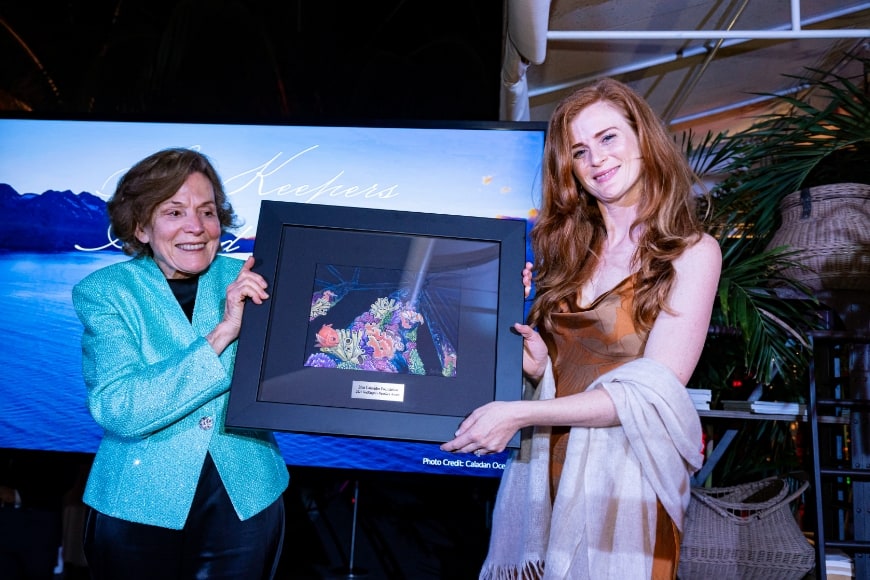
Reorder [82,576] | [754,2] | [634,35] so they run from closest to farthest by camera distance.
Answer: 1. [634,35]
2. [82,576]
3. [754,2]

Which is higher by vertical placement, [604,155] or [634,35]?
[634,35]

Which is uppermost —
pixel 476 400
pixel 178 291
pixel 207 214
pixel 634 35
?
pixel 634 35

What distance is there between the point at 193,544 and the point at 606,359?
893 mm

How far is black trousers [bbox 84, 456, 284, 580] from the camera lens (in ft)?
4.83

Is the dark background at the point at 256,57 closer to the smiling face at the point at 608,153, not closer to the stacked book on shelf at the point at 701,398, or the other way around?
the stacked book on shelf at the point at 701,398

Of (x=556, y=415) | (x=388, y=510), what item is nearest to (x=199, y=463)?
(x=556, y=415)

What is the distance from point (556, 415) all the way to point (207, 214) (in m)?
0.90

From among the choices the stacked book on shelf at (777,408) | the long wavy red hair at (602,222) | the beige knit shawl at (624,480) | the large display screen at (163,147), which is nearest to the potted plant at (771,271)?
the stacked book on shelf at (777,408)

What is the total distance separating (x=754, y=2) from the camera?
403 cm

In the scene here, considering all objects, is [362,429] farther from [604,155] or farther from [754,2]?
[754,2]

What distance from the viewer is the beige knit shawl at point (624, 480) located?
1340mm

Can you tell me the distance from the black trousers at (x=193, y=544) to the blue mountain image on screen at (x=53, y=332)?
1256 millimetres

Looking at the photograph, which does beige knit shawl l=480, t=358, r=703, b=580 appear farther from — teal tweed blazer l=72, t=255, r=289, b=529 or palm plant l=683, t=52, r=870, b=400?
palm plant l=683, t=52, r=870, b=400

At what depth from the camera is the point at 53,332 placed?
3037 millimetres
